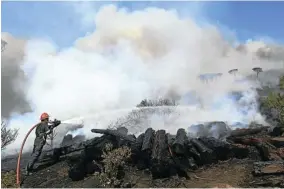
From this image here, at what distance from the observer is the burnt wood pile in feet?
37.4

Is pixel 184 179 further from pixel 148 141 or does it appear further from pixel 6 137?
pixel 6 137

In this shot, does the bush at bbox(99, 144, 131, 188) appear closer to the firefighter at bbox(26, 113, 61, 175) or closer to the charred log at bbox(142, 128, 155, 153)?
the charred log at bbox(142, 128, 155, 153)

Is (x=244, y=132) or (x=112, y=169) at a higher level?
(x=244, y=132)

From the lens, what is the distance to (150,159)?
11.7 meters

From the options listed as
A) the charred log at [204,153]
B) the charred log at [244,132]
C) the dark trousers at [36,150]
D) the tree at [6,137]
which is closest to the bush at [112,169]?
the charred log at [204,153]

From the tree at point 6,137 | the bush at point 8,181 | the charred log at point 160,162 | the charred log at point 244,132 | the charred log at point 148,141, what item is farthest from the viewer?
the tree at point 6,137

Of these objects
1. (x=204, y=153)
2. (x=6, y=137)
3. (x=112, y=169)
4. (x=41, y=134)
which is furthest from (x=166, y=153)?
(x=6, y=137)

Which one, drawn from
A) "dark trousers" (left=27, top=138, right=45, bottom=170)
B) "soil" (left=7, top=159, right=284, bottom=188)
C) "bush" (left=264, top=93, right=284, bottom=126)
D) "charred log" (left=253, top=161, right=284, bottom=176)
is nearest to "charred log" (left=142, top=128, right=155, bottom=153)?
"soil" (left=7, top=159, right=284, bottom=188)

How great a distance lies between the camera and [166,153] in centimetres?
1175

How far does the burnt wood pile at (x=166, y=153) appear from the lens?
37.4 feet

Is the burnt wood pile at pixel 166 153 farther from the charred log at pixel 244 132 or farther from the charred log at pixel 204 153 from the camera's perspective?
the charred log at pixel 244 132

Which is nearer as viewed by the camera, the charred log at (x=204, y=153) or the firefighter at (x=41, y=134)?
the charred log at (x=204, y=153)

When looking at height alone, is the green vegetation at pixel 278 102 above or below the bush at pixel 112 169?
above

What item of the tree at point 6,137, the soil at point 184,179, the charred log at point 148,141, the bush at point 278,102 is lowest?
the soil at point 184,179
